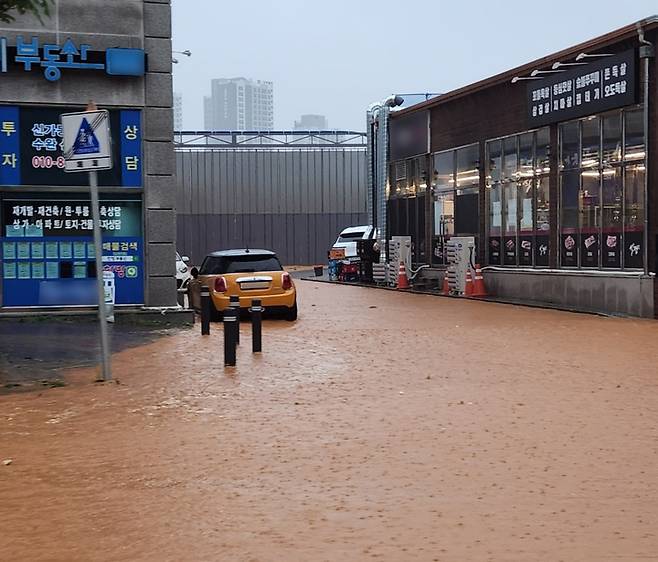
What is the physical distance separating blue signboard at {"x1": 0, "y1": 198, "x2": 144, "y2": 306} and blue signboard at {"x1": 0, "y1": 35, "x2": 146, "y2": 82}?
229 centimetres

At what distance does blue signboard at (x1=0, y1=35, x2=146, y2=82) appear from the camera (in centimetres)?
1662

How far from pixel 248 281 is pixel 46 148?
14.7ft

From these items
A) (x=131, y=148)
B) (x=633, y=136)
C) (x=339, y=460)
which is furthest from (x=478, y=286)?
(x=339, y=460)

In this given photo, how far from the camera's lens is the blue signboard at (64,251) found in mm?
17094

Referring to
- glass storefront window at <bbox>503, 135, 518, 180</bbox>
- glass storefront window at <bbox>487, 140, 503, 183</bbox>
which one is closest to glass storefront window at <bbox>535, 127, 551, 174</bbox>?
glass storefront window at <bbox>503, 135, 518, 180</bbox>

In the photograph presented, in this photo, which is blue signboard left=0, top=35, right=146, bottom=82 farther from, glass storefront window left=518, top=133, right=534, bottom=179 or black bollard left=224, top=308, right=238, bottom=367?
glass storefront window left=518, top=133, right=534, bottom=179

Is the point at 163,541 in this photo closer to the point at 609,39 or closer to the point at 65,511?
the point at 65,511

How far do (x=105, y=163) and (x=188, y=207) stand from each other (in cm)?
4649

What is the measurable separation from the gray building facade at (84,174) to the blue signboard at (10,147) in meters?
0.02

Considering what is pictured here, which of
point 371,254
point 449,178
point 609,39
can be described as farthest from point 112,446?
point 371,254

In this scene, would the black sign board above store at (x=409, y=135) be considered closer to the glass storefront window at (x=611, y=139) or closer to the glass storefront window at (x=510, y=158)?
the glass storefront window at (x=510, y=158)

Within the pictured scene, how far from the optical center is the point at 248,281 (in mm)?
18844

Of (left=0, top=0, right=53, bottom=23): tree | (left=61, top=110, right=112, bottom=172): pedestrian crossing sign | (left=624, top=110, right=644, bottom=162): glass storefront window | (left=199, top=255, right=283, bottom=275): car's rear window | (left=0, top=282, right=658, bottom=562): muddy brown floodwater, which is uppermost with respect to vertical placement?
(left=0, top=0, right=53, bottom=23): tree

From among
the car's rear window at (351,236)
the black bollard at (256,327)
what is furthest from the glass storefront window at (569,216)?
the car's rear window at (351,236)
